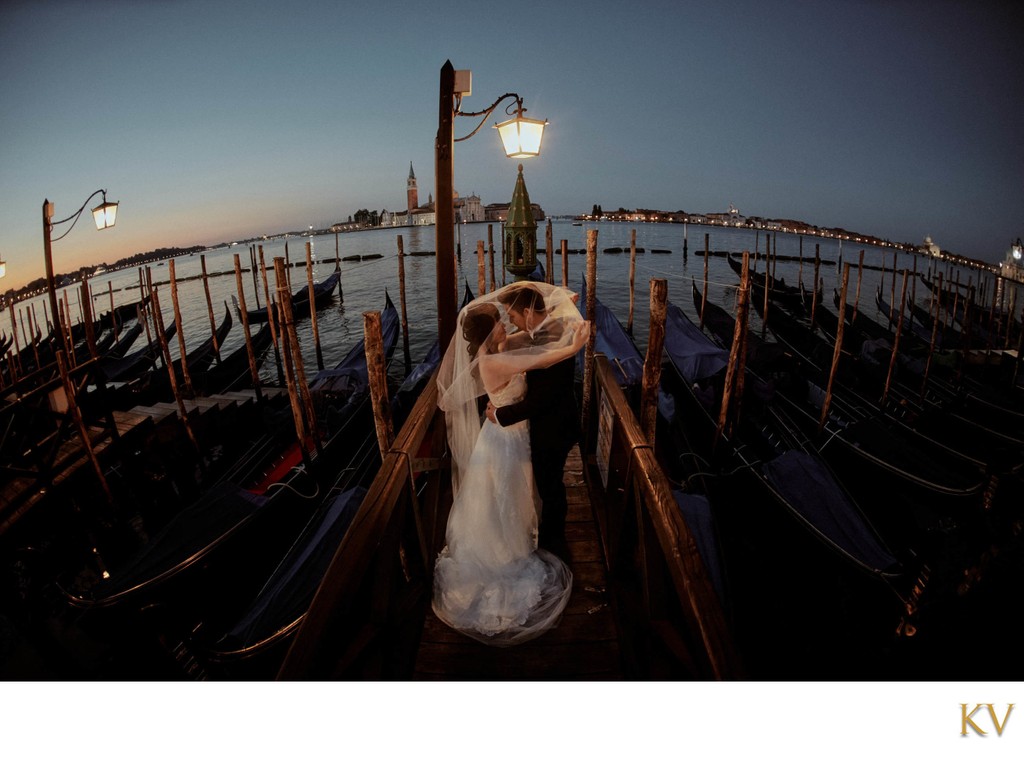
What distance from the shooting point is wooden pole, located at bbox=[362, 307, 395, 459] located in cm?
221

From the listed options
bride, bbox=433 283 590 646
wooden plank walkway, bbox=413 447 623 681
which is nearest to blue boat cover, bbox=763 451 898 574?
wooden plank walkway, bbox=413 447 623 681

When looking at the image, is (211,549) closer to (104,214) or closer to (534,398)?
(534,398)

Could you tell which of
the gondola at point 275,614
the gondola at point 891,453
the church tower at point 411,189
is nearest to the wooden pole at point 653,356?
the gondola at point 275,614

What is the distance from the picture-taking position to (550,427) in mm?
1962

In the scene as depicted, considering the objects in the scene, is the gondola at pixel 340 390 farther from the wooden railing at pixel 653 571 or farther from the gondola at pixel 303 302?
the gondola at pixel 303 302

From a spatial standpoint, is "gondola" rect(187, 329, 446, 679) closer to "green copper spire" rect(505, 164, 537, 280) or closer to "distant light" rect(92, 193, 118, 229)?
"green copper spire" rect(505, 164, 537, 280)

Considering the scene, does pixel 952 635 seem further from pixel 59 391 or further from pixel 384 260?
pixel 384 260

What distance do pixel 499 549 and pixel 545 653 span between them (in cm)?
43

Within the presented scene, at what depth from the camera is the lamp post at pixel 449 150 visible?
2.97m

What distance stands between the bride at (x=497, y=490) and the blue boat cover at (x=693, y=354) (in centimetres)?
473

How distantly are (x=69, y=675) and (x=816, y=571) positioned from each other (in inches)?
157

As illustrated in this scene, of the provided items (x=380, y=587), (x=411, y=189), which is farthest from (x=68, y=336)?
(x=411, y=189)

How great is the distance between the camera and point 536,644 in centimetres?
178
